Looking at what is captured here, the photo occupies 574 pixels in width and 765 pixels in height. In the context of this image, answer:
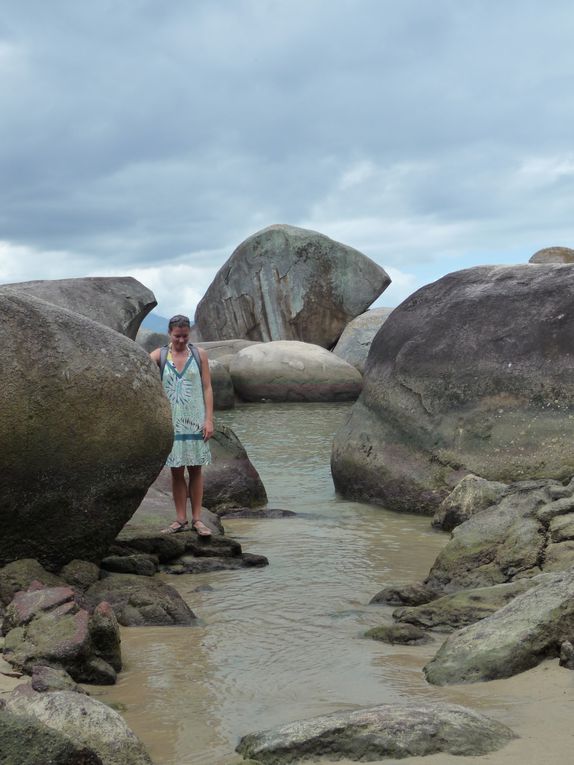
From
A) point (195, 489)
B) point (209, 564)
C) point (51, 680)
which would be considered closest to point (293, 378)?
point (195, 489)

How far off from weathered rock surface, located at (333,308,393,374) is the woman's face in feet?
53.9

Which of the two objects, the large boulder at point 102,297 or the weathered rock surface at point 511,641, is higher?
the large boulder at point 102,297

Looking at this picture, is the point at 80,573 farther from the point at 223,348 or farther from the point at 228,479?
the point at 223,348

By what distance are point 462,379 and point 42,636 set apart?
218 inches

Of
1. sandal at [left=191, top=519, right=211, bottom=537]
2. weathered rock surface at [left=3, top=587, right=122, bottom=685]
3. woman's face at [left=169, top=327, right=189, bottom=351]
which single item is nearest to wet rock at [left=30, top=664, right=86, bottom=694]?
weathered rock surface at [left=3, top=587, right=122, bottom=685]

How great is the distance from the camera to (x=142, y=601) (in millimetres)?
5359

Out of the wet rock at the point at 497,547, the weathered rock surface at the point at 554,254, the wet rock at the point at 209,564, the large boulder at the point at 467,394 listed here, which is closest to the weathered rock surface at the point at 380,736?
the wet rock at the point at 497,547

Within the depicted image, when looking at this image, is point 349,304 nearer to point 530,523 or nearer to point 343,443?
point 343,443

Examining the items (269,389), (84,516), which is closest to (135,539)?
(84,516)

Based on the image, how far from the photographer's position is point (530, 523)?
20.1 feet

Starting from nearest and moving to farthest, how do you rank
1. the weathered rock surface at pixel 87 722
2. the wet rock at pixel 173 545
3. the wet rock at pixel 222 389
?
the weathered rock surface at pixel 87 722
the wet rock at pixel 173 545
the wet rock at pixel 222 389

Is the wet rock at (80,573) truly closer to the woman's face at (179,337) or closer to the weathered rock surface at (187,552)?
the weathered rock surface at (187,552)

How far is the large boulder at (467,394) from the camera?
344 inches

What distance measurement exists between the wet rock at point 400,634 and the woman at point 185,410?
8.45 feet
